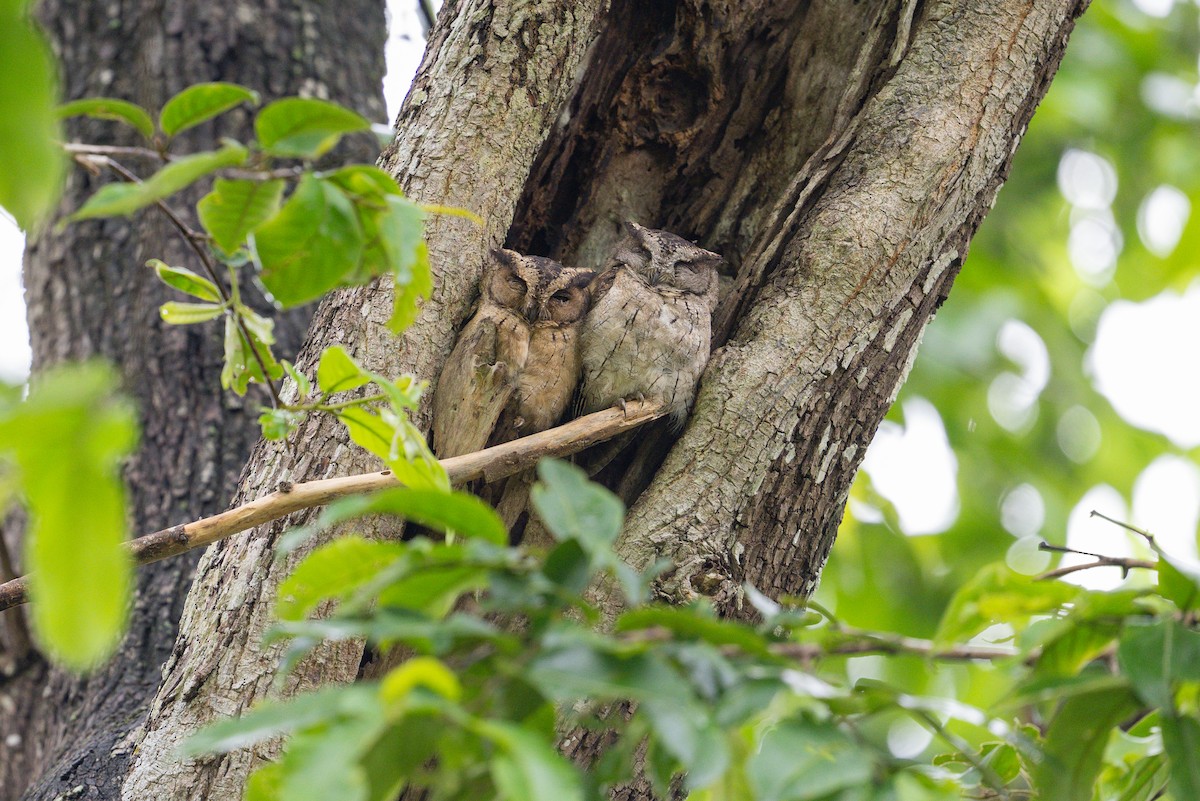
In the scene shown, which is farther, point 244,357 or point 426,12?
point 426,12

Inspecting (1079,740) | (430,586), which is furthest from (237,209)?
(1079,740)

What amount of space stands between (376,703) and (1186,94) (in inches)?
210

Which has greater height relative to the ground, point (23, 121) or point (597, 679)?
point (23, 121)

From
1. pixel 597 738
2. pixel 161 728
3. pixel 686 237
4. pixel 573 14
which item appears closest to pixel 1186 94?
pixel 686 237

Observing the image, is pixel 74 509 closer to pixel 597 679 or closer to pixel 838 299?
pixel 597 679

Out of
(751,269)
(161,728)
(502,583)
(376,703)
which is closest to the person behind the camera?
(376,703)

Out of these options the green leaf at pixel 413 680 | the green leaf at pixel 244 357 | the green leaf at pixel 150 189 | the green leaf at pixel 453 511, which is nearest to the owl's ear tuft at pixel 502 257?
the green leaf at pixel 244 357

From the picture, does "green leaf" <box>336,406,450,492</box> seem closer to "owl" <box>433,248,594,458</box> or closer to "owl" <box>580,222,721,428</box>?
"owl" <box>433,248,594,458</box>

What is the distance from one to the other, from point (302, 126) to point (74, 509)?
562mm

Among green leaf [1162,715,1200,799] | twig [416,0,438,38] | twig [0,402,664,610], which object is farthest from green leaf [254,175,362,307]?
twig [416,0,438,38]

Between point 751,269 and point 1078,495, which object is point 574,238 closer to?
point 751,269

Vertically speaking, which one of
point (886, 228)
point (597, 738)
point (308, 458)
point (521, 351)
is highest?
point (886, 228)

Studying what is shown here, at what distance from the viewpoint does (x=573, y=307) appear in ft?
7.75

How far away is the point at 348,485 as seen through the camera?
5.49 feet
